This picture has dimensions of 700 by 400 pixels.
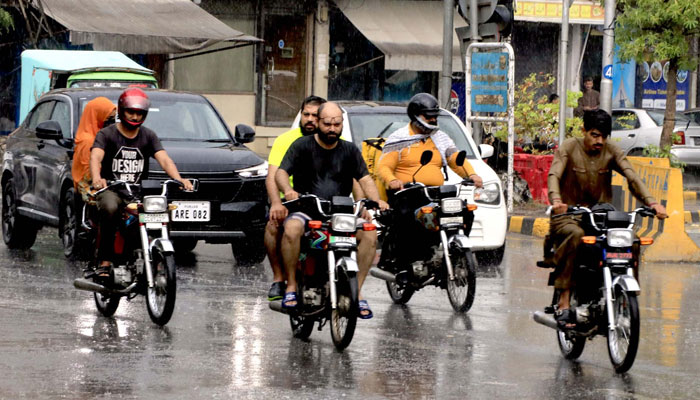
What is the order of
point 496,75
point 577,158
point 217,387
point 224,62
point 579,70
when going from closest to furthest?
point 217,387, point 577,158, point 496,75, point 224,62, point 579,70

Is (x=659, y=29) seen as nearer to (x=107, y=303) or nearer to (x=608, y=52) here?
(x=608, y=52)

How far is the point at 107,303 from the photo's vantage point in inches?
394

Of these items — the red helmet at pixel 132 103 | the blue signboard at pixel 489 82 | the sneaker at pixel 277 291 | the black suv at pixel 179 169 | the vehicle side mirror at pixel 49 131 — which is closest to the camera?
the sneaker at pixel 277 291

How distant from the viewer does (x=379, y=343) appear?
29.7 ft

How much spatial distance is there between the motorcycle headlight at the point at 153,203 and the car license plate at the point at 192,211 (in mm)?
3207

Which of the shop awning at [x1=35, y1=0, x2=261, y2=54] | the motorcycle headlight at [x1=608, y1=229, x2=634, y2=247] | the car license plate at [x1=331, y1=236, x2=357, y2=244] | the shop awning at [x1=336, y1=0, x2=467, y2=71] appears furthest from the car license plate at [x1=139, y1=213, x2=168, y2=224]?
the shop awning at [x1=336, y1=0, x2=467, y2=71]

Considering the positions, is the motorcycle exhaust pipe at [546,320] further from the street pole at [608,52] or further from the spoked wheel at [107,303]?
the street pole at [608,52]

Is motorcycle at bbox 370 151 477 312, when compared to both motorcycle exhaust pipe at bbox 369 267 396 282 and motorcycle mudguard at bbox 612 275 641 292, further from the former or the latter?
motorcycle mudguard at bbox 612 275 641 292

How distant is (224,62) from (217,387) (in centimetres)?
2371

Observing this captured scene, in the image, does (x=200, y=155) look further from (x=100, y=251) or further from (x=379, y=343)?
(x=379, y=343)

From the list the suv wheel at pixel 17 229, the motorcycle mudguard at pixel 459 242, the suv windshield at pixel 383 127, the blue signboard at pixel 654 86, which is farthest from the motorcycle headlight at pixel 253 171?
the blue signboard at pixel 654 86

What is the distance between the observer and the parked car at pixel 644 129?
25.6 m

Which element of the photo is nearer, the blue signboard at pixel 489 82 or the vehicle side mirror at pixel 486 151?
the vehicle side mirror at pixel 486 151

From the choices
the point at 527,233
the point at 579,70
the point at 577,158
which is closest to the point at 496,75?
the point at 527,233
